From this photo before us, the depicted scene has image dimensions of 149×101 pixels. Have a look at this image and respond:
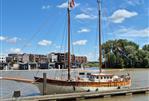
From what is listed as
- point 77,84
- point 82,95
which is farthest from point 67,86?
point 82,95

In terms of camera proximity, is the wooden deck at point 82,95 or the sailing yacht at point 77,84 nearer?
the wooden deck at point 82,95

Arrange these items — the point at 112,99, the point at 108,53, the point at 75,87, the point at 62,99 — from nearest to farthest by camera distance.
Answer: the point at 62,99
the point at 112,99
the point at 75,87
the point at 108,53

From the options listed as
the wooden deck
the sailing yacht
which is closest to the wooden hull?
the sailing yacht

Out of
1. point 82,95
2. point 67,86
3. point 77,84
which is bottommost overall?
point 82,95

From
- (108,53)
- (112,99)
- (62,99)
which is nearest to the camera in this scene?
(62,99)

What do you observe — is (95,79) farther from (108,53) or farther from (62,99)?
(108,53)

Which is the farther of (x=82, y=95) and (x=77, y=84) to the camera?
(x=77, y=84)

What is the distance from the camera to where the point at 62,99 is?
38.4m

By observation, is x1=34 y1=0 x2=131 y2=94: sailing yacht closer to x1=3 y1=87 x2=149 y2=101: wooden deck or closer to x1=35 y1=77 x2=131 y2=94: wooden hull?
x1=35 y1=77 x2=131 y2=94: wooden hull

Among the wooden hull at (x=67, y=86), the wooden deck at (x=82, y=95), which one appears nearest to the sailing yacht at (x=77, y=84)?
the wooden hull at (x=67, y=86)

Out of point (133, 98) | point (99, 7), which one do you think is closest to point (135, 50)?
point (99, 7)

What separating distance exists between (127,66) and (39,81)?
148522mm

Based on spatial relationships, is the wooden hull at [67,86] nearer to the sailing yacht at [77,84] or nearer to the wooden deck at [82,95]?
the sailing yacht at [77,84]

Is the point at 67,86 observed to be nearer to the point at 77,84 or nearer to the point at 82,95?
the point at 77,84
